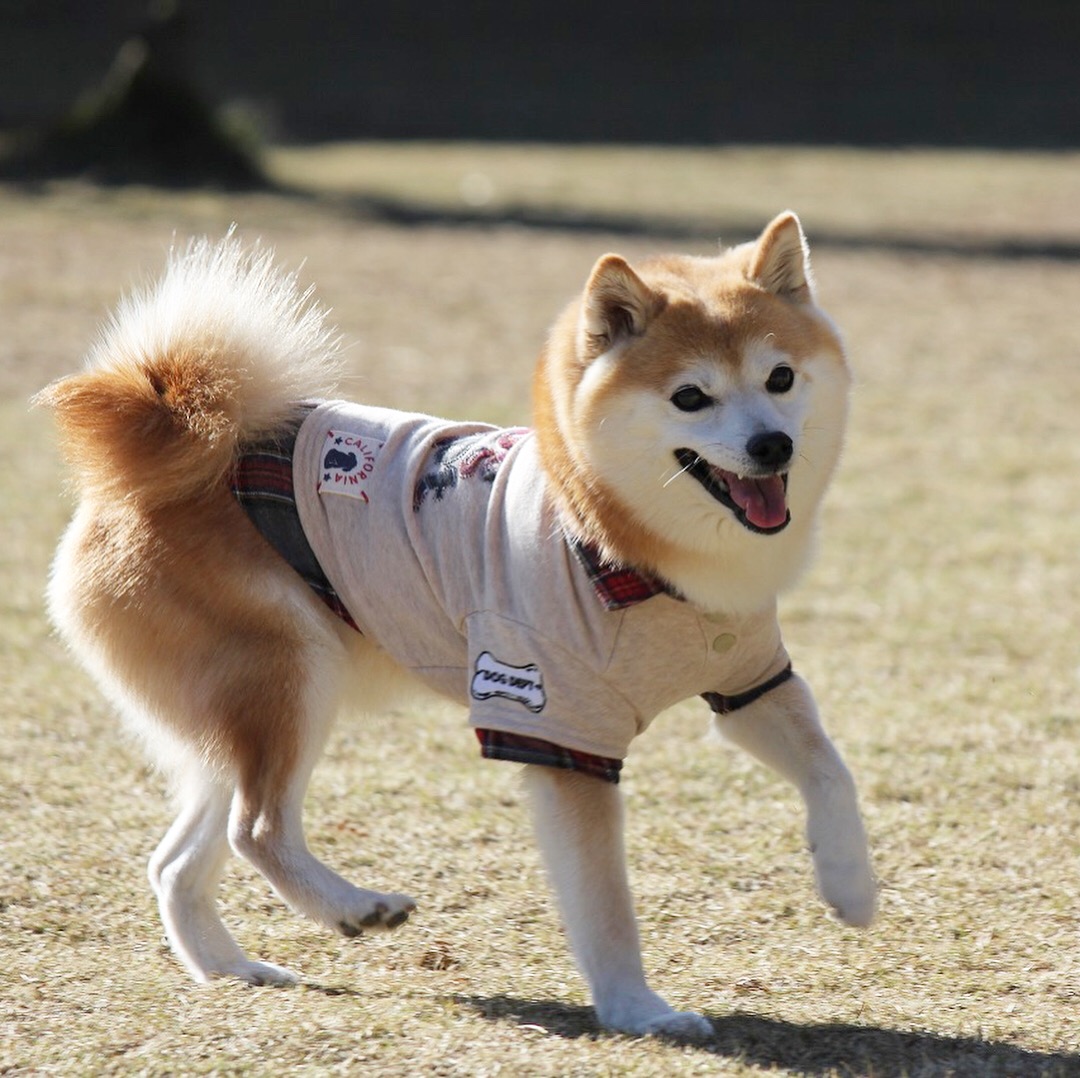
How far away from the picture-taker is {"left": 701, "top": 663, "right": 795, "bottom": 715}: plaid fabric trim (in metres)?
2.97

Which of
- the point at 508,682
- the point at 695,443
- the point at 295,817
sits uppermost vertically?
the point at 695,443

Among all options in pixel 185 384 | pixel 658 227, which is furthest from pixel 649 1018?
pixel 658 227

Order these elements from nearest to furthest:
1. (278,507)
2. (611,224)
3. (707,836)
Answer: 1. (278,507)
2. (707,836)
3. (611,224)

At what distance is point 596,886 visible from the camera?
2770 millimetres

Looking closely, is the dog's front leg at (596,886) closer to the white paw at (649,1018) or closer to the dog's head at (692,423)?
the white paw at (649,1018)

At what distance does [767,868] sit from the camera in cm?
340

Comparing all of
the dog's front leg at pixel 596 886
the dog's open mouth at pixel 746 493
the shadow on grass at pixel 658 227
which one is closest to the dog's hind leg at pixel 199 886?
the dog's front leg at pixel 596 886

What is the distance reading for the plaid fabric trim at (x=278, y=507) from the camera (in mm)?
3045

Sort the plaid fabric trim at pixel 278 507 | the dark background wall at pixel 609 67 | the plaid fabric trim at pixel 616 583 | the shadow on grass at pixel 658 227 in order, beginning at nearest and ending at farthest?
the plaid fabric trim at pixel 616 583
the plaid fabric trim at pixel 278 507
the shadow on grass at pixel 658 227
the dark background wall at pixel 609 67

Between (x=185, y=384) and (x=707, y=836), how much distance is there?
142 centimetres

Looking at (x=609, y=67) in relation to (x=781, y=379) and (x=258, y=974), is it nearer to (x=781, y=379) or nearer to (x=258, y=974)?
(x=781, y=379)

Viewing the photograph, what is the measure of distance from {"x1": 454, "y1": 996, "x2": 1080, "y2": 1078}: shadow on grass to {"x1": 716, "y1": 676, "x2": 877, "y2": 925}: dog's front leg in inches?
8.9

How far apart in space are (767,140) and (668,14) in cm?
470

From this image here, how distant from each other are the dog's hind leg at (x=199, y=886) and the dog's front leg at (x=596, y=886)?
55 centimetres
